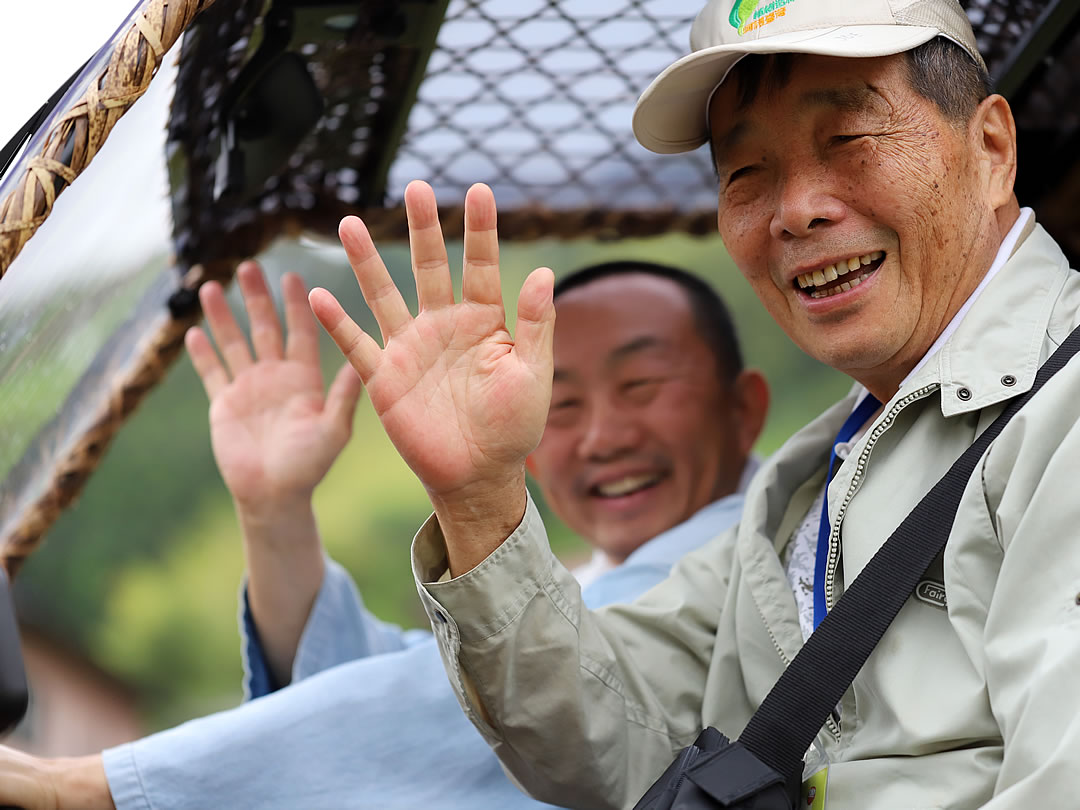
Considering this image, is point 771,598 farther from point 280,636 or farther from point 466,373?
point 280,636

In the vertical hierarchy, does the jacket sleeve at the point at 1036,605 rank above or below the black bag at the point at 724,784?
above

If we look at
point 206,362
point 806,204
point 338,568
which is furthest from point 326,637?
point 806,204

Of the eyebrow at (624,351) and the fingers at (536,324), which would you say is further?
the eyebrow at (624,351)

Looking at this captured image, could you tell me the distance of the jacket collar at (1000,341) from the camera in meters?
1.05

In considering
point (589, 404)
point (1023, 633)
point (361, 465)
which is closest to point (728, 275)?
point (589, 404)

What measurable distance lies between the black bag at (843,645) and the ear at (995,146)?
0.78ft

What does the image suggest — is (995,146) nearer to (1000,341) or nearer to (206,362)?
(1000,341)

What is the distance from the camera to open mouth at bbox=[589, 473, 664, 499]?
204cm

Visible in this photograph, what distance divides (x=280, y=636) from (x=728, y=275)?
1093 millimetres

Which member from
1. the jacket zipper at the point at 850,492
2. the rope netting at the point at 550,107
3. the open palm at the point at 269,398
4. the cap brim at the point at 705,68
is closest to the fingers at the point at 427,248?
the cap brim at the point at 705,68

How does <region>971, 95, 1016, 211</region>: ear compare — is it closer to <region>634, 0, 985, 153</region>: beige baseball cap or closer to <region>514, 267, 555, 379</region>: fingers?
<region>634, 0, 985, 153</region>: beige baseball cap

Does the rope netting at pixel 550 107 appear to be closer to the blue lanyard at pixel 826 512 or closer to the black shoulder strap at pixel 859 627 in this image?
the blue lanyard at pixel 826 512

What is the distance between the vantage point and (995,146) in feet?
3.99

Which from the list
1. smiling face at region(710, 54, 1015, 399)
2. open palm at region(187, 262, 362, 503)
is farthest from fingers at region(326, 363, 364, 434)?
smiling face at region(710, 54, 1015, 399)
